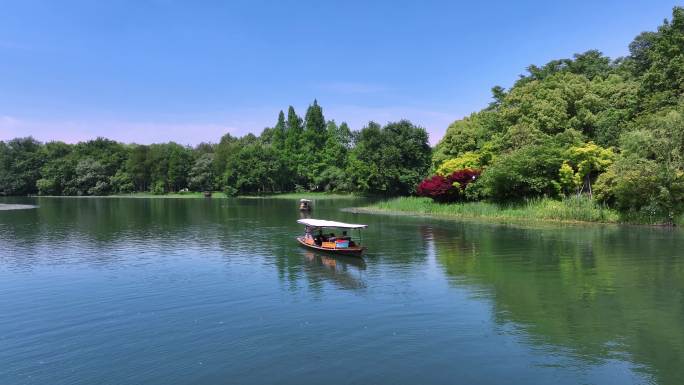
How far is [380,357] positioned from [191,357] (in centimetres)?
551

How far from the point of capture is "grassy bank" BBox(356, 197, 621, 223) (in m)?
48.0

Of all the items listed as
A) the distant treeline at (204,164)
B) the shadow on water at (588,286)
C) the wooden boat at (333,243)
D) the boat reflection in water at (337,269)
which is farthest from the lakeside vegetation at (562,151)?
the boat reflection in water at (337,269)

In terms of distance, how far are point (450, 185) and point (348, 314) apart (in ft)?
149

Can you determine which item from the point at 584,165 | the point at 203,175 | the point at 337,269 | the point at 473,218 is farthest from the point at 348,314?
the point at 203,175

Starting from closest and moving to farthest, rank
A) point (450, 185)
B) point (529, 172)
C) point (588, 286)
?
point (588, 286) → point (529, 172) → point (450, 185)

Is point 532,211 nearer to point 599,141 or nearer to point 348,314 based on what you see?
point 599,141

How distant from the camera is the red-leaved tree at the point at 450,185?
61.1 meters

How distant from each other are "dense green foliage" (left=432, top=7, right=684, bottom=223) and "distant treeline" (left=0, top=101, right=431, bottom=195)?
4594cm

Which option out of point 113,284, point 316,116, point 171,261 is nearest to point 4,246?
point 171,261

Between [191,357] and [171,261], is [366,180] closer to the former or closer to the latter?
[171,261]

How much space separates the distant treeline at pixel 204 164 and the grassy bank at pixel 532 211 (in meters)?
43.3

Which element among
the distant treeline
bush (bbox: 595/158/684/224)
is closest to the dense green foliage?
bush (bbox: 595/158/684/224)

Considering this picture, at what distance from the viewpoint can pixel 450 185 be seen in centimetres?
6188

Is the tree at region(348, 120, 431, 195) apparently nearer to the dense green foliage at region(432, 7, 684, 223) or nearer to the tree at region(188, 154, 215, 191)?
the dense green foliage at region(432, 7, 684, 223)
